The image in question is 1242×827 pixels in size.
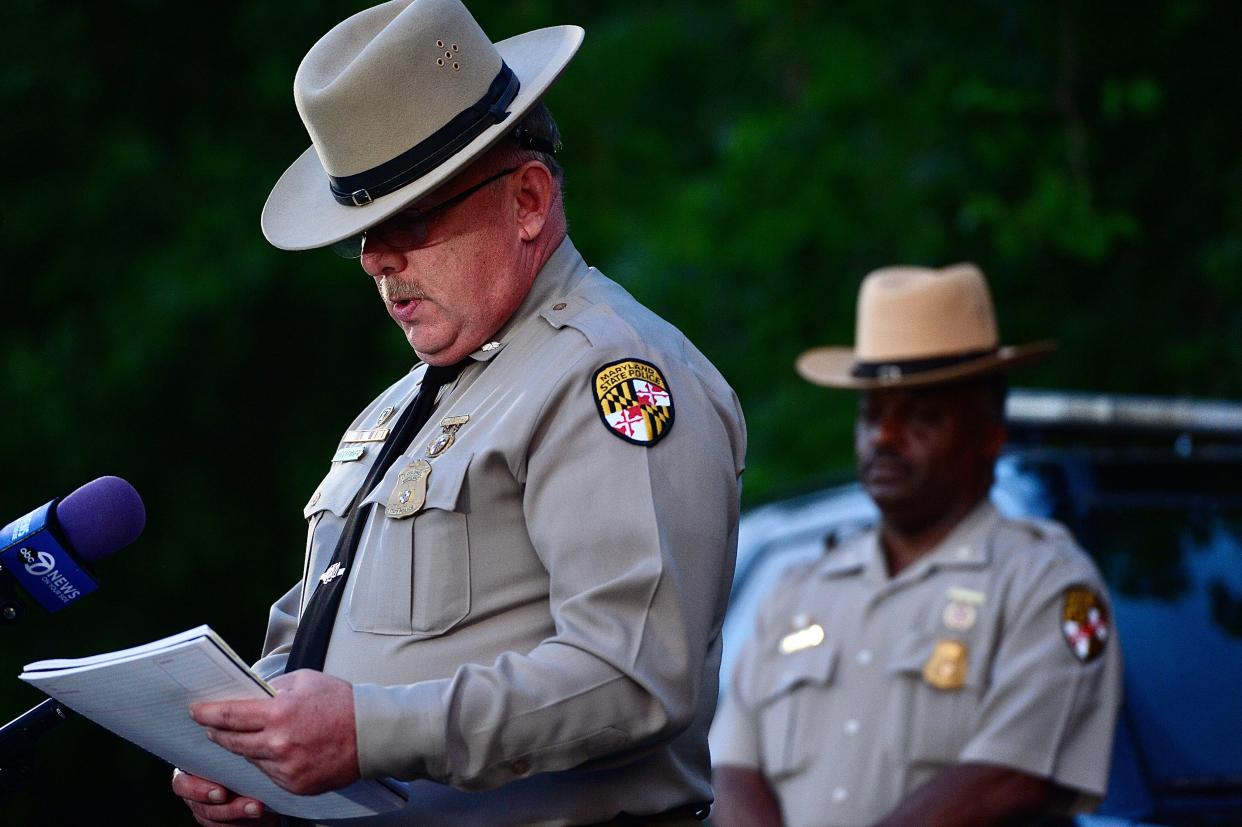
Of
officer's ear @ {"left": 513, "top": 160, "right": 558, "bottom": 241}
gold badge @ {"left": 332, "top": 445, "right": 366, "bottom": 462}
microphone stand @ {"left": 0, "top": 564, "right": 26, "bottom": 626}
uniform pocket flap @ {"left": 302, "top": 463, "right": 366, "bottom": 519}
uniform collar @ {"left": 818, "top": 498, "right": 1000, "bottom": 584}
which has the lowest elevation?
uniform collar @ {"left": 818, "top": 498, "right": 1000, "bottom": 584}

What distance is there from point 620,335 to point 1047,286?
21.5ft

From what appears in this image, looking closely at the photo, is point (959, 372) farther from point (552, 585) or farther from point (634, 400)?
point (552, 585)

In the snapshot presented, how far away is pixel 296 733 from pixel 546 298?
781 millimetres

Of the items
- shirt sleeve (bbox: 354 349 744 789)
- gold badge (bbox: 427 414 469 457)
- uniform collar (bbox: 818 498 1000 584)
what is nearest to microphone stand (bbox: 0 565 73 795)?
shirt sleeve (bbox: 354 349 744 789)

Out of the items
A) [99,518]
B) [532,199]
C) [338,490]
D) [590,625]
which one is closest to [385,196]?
[532,199]

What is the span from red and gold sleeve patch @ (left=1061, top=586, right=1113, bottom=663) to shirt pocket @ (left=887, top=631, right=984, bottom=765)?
9.2 inches

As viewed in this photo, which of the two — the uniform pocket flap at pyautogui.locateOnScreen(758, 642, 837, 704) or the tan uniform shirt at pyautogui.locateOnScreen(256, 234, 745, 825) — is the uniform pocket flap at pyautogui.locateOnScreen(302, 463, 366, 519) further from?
the uniform pocket flap at pyautogui.locateOnScreen(758, 642, 837, 704)

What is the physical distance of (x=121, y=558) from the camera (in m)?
9.88

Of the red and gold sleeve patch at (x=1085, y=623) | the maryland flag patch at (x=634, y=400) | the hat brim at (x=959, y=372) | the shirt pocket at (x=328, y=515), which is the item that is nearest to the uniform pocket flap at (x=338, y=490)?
the shirt pocket at (x=328, y=515)

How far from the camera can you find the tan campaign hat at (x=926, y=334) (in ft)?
15.7

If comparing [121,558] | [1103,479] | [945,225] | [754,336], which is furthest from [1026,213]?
[121,558]

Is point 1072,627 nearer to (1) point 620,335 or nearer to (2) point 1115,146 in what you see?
(1) point 620,335

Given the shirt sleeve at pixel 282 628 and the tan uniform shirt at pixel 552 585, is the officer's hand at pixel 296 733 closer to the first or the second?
the tan uniform shirt at pixel 552 585

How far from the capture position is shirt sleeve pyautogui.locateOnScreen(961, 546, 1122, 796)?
3.93m
